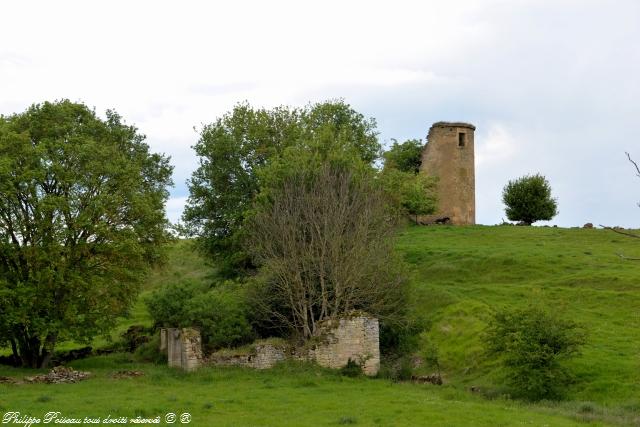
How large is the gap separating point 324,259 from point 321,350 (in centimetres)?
400

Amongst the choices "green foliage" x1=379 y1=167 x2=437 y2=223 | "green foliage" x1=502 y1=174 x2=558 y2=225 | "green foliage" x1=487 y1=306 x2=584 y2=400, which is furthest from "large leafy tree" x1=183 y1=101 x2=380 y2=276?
"green foliage" x1=502 y1=174 x2=558 y2=225

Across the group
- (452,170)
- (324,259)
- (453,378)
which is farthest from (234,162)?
(452,170)

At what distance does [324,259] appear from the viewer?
30.9 m

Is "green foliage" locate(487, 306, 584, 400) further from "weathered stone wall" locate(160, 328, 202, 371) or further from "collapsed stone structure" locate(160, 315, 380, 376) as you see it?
"weathered stone wall" locate(160, 328, 202, 371)

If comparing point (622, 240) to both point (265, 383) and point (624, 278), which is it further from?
point (265, 383)

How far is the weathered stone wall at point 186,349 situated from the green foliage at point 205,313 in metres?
1.06

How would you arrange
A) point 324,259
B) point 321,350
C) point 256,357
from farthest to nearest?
point 324,259 < point 256,357 < point 321,350

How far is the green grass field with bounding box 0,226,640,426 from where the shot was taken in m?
19.6

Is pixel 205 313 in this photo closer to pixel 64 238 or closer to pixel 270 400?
pixel 64 238

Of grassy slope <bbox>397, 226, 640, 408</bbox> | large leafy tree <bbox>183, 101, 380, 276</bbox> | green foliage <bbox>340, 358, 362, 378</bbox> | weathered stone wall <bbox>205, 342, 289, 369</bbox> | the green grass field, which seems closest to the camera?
the green grass field

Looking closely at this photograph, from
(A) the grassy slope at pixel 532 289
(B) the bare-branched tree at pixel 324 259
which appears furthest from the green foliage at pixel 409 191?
(B) the bare-branched tree at pixel 324 259

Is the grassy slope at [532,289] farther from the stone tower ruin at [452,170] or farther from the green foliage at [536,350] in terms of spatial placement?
the stone tower ruin at [452,170]

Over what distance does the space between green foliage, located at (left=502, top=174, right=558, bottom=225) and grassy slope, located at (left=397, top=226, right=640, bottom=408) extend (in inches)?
254

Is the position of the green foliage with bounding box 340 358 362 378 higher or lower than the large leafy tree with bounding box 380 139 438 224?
lower
